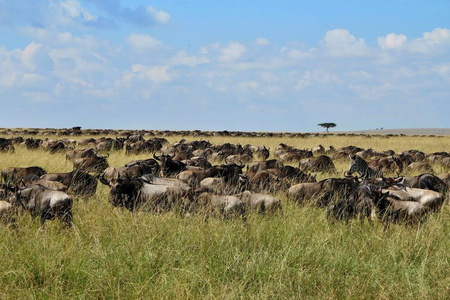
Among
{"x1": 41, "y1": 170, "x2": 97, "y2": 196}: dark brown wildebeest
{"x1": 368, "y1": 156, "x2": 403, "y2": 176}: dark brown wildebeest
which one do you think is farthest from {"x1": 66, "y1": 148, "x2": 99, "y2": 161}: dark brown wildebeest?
{"x1": 368, "y1": 156, "x2": 403, "y2": 176}: dark brown wildebeest

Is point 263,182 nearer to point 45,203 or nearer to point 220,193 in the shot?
point 220,193

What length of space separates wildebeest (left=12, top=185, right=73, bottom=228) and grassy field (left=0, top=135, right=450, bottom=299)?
0.22m

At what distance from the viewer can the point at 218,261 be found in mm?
5457

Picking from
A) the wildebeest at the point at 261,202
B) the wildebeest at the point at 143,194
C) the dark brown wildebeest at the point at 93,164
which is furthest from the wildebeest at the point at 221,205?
the dark brown wildebeest at the point at 93,164

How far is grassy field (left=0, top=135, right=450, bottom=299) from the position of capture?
4.82 m

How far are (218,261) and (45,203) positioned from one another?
337cm

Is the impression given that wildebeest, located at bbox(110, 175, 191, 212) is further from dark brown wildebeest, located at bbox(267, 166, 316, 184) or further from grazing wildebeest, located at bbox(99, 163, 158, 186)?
dark brown wildebeest, located at bbox(267, 166, 316, 184)

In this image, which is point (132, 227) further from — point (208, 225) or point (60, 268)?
point (60, 268)

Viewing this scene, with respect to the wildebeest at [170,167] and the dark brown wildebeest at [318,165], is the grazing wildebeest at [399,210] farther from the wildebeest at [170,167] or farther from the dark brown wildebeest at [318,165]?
the dark brown wildebeest at [318,165]

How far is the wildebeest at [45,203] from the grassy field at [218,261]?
0.22 metres

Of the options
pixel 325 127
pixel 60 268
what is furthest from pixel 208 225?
pixel 325 127

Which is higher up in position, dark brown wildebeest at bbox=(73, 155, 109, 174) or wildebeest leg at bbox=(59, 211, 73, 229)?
dark brown wildebeest at bbox=(73, 155, 109, 174)

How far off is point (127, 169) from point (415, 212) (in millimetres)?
7563

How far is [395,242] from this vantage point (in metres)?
6.56
